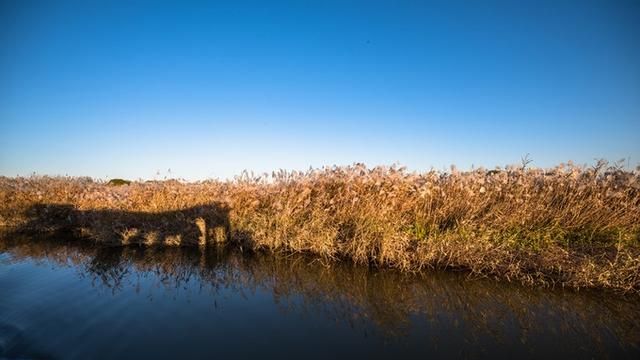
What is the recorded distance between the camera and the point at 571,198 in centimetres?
779

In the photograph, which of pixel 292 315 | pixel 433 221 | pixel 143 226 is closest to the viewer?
pixel 292 315

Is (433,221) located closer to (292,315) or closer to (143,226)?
(292,315)

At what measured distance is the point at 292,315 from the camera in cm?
502

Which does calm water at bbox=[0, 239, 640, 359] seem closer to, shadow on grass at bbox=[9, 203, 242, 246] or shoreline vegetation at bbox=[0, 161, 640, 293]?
shoreline vegetation at bbox=[0, 161, 640, 293]

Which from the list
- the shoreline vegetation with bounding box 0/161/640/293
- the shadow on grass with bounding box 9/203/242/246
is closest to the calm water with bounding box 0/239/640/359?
the shoreline vegetation with bounding box 0/161/640/293

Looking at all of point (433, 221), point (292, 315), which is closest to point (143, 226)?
point (292, 315)

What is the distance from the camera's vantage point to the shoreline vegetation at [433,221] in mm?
6500

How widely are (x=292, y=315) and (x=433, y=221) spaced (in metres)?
4.22

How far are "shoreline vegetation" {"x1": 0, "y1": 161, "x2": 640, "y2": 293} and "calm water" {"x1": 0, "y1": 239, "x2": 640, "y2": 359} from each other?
0.47 metres

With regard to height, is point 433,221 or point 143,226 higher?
point 433,221

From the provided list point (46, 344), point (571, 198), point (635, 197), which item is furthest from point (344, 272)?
point (635, 197)

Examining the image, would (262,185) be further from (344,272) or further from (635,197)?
(635,197)

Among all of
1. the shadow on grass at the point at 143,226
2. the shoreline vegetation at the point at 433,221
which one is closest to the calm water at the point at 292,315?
the shoreline vegetation at the point at 433,221

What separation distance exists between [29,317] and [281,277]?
382 cm
